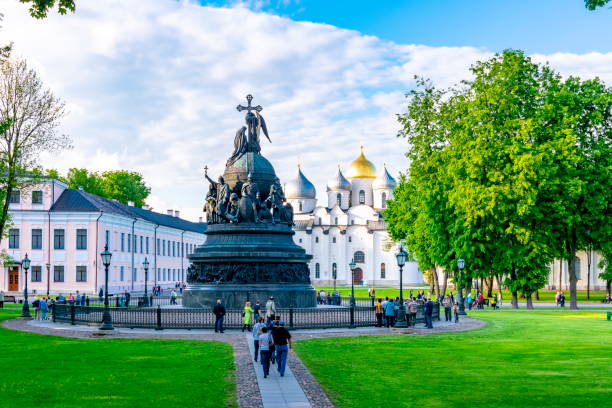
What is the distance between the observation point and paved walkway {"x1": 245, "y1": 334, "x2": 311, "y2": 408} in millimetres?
13922

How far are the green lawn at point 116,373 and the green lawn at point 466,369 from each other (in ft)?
9.19

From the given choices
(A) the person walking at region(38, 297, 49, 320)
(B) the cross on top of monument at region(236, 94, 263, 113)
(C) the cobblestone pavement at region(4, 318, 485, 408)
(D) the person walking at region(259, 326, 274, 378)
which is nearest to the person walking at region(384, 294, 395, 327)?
(C) the cobblestone pavement at region(4, 318, 485, 408)

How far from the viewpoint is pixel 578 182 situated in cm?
4572

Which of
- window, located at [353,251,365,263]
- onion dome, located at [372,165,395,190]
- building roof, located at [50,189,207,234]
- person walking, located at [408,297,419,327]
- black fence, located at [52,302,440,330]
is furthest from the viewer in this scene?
onion dome, located at [372,165,395,190]

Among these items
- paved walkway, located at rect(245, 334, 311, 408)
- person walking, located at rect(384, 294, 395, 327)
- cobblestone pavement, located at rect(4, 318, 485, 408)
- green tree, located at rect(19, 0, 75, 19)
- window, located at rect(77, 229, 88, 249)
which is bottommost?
cobblestone pavement, located at rect(4, 318, 485, 408)

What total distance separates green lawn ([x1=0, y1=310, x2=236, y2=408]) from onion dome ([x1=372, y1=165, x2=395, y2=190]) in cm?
11791

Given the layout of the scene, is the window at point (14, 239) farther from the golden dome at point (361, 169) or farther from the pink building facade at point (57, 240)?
the golden dome at point (361, 169)

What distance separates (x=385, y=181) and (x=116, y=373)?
413ft

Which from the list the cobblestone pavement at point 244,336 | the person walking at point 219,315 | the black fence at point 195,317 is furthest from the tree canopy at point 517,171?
the person walking at point 219,315

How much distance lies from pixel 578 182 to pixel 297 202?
98.1 metres

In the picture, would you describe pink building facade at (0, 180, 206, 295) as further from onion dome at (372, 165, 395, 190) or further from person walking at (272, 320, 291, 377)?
onion dome at (372, 165, 395, 190)

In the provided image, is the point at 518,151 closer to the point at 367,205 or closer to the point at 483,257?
the point at 483,257

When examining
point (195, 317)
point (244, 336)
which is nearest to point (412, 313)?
point (244, 336)

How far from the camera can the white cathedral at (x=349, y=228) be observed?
132 metres
